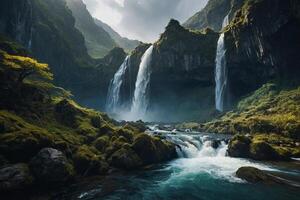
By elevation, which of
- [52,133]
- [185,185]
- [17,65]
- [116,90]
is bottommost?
[185,185]

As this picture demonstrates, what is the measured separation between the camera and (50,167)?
1004 inches

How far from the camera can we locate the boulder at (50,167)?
25.0 m

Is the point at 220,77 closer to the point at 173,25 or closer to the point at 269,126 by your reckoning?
the point at 173,25

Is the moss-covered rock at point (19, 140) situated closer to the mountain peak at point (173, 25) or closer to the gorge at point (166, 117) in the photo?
the gorge at point (166, 117)

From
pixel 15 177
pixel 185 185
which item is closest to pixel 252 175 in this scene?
pixel 185 185

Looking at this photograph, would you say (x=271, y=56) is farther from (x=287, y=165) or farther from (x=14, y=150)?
(x=14, y=150)

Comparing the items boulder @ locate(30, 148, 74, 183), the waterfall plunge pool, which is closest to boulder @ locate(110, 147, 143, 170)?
the waterfall plunge pool

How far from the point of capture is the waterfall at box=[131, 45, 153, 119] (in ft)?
411

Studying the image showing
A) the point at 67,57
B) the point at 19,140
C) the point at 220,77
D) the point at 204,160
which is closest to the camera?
the point at 19,140

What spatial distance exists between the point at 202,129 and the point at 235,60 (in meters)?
38.6

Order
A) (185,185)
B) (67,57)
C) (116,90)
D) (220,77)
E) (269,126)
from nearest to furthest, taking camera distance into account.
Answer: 1. (185,185)
2. (269,126)
3. (220,77)
4. (116,90)
5. (67,57)

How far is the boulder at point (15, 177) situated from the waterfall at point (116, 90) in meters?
114

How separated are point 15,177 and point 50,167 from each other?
10.8 ft

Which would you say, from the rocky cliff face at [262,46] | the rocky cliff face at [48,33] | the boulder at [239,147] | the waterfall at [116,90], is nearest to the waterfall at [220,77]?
the rocky cliff face at [262,46]
